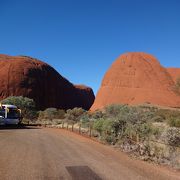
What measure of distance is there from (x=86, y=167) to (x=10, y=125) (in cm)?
2968

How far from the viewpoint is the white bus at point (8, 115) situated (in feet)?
124

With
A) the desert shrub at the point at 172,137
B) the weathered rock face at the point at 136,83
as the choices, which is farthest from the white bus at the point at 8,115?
the weathered rock face at the point at 136,83

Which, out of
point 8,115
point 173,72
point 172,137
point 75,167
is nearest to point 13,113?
point 8,115

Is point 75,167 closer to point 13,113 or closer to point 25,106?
point 13,113

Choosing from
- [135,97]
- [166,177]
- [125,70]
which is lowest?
[166,177]

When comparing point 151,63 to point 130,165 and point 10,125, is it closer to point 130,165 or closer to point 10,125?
point 10,125

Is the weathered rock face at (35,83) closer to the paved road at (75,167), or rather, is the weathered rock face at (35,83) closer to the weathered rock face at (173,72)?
the weathered rock face at (173,72)

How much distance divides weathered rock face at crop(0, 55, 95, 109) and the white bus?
4701cm

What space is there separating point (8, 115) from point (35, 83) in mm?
52053

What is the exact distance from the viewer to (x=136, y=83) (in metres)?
78.4

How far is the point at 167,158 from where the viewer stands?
44.7ft

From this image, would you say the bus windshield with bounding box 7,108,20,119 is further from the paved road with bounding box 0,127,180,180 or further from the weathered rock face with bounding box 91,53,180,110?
the weathered rock face with bounding box 91,53,180,110

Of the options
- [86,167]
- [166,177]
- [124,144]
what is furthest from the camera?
[124,144]

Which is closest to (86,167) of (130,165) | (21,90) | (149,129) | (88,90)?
(130,165)
